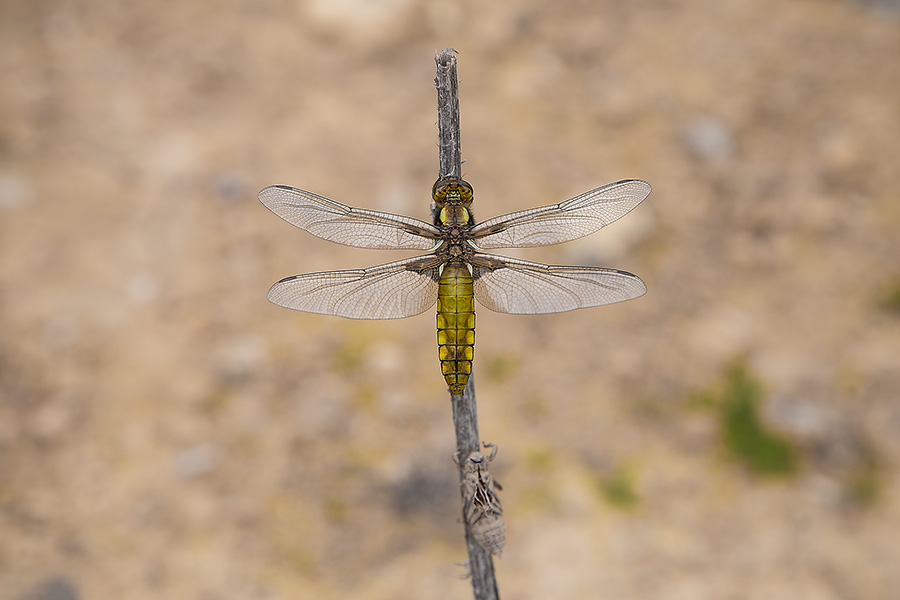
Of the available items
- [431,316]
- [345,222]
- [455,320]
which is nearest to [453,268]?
[455,320]

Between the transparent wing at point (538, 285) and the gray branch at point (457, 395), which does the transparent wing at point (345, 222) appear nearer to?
the transparent wing at point (538, 285)

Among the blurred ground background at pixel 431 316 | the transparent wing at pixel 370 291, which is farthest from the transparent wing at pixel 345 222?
the blurred ground background at pixel 431 316

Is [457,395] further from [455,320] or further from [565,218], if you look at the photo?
[565,218]

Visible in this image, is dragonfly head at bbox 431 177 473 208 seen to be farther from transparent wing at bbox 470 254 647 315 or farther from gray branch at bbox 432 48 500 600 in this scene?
transparent wing at bbox 470 254 647 315

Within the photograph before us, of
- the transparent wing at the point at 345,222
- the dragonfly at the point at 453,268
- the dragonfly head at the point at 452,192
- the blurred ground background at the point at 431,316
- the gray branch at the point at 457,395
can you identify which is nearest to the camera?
the gray branch at the point at 457,395

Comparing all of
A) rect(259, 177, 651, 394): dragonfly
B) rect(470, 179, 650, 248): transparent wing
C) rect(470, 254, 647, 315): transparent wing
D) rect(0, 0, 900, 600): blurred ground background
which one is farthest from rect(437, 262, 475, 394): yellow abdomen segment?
rect(0, 0, 900, 600): blurred ground background

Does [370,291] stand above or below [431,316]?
below
